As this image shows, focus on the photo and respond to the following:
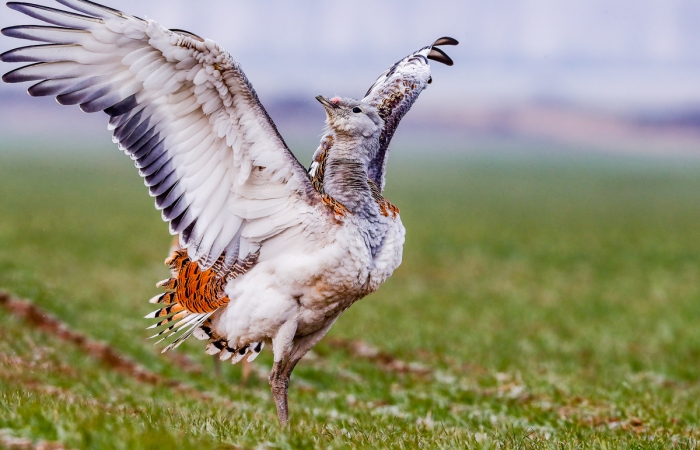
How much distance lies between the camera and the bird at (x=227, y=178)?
5020 mm

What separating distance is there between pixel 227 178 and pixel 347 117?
2.97 ft

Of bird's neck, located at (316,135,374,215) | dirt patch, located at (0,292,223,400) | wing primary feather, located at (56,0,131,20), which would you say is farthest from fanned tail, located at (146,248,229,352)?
dirt patch, located at (0,292,223,400)

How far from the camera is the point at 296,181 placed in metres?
5.43

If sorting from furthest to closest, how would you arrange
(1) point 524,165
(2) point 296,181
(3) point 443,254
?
1. (1) point 524,165
2. (3) point 443,254
3. (2) point 296,181

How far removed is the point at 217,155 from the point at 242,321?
1.11 metres

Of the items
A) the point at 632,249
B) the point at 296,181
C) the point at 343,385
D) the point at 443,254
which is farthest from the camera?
the point at 632,249

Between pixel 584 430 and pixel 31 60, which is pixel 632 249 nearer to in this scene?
pixel 584 430

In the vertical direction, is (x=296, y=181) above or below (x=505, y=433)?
above

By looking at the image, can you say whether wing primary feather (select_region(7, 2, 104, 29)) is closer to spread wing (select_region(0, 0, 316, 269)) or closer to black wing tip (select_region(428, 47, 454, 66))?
spread wing (select_region(0, 0, 316, 269))

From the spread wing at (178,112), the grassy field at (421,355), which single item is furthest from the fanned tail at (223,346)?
the spread wing at (178,112)

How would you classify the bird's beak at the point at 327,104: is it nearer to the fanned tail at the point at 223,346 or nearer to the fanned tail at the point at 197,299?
the fanned tail at the point at 197,299

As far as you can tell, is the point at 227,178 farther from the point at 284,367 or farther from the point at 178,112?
the point at 284,367

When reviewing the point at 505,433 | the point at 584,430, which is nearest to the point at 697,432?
the point at 584,430

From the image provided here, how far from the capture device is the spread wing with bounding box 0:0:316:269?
16.3ft
